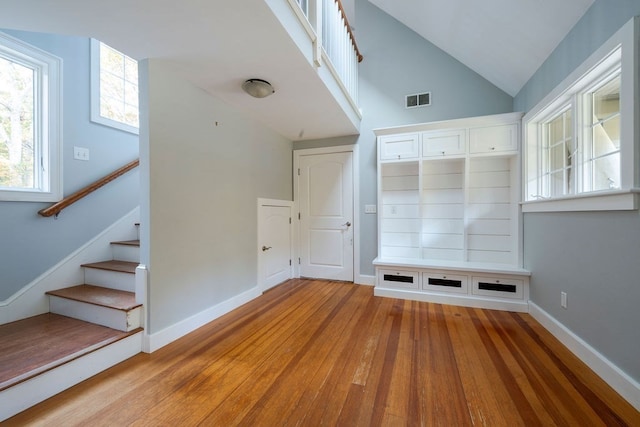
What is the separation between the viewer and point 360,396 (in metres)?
1.46

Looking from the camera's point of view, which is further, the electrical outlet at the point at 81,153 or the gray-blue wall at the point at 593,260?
the electrical outlet at the point at 81,153

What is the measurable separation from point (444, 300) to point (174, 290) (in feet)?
9.01

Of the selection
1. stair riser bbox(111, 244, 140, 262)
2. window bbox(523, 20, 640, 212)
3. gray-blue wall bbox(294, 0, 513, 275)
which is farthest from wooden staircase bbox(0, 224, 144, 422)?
window bbox(523, 20, 640, 212)

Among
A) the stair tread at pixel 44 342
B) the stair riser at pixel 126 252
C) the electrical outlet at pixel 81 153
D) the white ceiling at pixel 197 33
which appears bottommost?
the stair tread at pixel 44 342

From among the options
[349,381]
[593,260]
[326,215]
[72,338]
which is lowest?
[349,381]

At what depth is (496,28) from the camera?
7.93 feet

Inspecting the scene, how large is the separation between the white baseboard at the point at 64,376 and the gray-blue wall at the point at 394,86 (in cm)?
276

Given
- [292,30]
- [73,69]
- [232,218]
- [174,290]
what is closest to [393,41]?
[292,30]

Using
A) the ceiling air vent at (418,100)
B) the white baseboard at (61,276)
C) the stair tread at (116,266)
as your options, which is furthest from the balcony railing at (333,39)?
the white baseboard at (61,276)

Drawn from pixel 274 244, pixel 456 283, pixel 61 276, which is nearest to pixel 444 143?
pixel 456 283

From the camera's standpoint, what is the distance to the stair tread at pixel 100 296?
1911mm

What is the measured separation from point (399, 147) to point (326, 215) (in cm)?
141

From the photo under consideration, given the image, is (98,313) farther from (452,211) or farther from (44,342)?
(452,211)

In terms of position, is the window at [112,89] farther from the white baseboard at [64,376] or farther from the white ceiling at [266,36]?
the white baseboard at [64,376]
